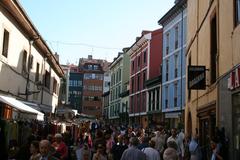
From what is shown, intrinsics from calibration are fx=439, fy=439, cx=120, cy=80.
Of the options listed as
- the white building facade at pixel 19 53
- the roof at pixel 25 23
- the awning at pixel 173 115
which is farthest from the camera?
the awning at pixel 173 115

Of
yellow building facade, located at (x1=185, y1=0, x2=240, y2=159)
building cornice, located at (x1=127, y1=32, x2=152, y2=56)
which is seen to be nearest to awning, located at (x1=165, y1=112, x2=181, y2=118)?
building cornice, located at (x1=127, y1=32, x2=152, y2=56)

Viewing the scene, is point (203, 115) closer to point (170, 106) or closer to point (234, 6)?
point (234, 6)

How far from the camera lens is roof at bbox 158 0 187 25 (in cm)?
3757

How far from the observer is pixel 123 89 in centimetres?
6950

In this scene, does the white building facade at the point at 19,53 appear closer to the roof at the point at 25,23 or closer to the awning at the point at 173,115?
the roof at the point at 25,23

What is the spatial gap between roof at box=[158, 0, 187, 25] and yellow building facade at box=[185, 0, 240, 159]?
53.0 feet

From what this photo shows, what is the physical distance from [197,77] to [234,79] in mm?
5594

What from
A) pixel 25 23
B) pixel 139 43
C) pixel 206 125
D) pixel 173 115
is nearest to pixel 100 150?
pixel 206 125

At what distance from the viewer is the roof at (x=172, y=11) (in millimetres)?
37569

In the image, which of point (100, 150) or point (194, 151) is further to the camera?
point (194, 151)

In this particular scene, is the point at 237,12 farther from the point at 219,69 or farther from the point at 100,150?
the point at 100,150

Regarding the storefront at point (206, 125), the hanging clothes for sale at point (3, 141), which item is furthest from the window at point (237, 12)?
the hanging clothes for sale at point (3, 141)

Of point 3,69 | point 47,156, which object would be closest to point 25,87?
point 3,69

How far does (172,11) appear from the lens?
133ft
